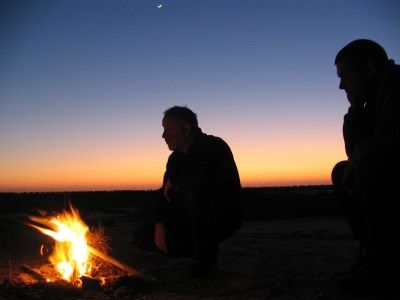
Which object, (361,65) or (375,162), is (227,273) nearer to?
(375,162)

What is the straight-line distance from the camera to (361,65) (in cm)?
277

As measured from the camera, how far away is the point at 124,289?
3.00m

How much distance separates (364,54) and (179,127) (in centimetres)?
177

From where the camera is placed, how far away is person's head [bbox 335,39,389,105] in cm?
275

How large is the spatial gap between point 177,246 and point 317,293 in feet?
4.77

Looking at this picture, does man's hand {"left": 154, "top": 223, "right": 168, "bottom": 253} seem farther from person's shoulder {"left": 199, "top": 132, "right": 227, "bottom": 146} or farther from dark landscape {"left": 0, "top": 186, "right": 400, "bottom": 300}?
person's shoulder {"left": 199, "top": 132, "right": 227, "bottom": 146}

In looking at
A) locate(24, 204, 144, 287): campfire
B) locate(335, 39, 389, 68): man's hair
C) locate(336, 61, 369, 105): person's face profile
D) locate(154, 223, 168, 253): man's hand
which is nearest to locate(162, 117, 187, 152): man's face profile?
locate(154, 223, 168, 253): man's hand

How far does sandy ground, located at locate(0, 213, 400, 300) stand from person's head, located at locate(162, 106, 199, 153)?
1.25 meters

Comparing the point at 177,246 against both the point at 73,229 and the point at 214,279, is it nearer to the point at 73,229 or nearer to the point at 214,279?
the point at 214,279

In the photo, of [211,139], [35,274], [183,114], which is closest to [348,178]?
[211,139]

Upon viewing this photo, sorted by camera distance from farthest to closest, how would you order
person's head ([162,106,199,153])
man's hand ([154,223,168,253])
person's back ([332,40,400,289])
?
person's head ([162,106,199,153]), man's hand ([154,223,168,253]), person's back ([332,40,400,289])

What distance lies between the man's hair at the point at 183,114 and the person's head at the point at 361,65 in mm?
1515

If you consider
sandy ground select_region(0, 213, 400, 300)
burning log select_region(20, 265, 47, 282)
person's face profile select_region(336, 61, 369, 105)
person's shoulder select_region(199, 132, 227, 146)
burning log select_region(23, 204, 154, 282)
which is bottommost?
sandy ground select_region(0, 213, 400, 300)

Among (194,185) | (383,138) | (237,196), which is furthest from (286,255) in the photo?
(383,138)
